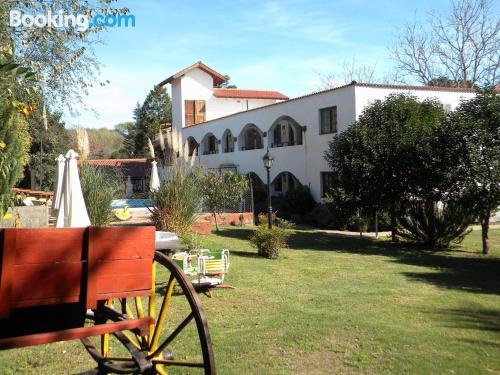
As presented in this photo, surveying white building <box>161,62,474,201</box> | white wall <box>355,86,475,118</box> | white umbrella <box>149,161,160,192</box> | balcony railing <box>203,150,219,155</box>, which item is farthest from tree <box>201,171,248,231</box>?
balcony railing <box>203,150,219,155</box>

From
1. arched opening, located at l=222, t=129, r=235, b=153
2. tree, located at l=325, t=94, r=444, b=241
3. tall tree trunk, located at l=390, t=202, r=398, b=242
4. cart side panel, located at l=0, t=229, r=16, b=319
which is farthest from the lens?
arched opening, located at l=222, t=129, r=235, b=153

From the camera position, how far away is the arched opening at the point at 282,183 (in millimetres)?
26672

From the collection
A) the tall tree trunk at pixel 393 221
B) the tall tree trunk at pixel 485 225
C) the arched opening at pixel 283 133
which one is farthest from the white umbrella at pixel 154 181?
the arched opening at pixel 283 133

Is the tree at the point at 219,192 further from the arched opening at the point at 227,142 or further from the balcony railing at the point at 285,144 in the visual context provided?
the arched opening at the point at 227,142

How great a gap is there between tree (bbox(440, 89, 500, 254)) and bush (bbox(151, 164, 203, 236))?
6.67 meters

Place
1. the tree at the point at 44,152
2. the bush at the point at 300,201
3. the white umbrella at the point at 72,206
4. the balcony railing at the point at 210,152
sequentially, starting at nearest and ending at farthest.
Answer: the white umbrella at the point at 72,206
the bush at the point at 300,201
the tree at the point at 44,152
the balcony railing at the point at 210,152

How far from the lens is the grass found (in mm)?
4676

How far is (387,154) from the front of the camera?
46.9 ft

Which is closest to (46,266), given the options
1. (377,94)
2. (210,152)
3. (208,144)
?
(377,94)

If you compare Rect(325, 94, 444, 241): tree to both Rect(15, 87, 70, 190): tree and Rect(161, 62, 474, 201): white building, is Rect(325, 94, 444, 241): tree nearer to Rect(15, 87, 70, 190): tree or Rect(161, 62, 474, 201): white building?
Rect(161, 62, 474, 201): white building

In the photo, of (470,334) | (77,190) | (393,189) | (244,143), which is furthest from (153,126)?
(470,334)

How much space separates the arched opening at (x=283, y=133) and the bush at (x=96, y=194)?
13730 mm

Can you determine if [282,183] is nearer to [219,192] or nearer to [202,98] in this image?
[219,192]

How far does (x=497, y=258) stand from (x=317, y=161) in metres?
10.4
